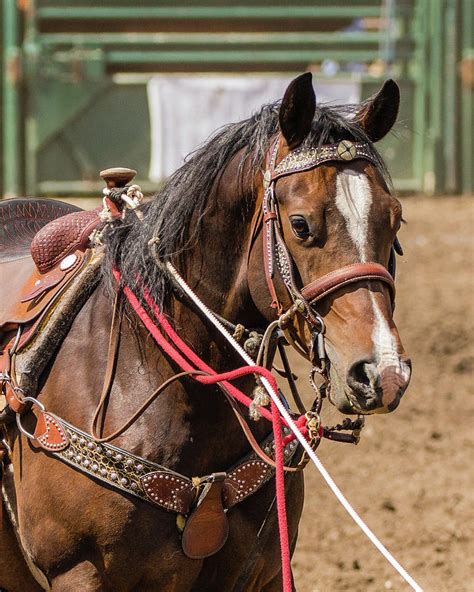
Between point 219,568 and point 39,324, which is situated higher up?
point 39,324

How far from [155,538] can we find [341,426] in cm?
55

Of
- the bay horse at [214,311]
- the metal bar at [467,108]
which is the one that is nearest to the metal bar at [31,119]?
the metal bar at [467,108]

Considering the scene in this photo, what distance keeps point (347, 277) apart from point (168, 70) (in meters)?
9.67

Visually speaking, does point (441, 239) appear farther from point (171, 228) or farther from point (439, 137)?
point (171, 228)

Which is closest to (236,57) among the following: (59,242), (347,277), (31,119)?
(31,119)

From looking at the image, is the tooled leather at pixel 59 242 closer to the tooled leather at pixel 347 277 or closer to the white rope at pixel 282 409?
the white rope at pixel 282 409

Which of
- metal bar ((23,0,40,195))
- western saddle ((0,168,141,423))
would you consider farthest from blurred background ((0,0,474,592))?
western saddle ((0,168,141,423))

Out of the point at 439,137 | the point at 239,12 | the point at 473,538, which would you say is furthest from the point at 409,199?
the point at 473,538

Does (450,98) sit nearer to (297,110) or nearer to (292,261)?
(297,110)

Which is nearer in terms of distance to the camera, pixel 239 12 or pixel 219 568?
pixel 219 568

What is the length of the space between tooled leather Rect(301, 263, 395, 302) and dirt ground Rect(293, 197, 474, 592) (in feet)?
2.86

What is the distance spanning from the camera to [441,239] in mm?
9727

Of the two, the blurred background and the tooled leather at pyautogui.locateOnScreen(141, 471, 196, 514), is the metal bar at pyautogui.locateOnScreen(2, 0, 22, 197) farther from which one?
the tooled leather at pyautogui.locateOnScreen(141, 471, 196, 514)

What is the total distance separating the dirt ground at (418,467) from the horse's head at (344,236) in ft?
2.62
